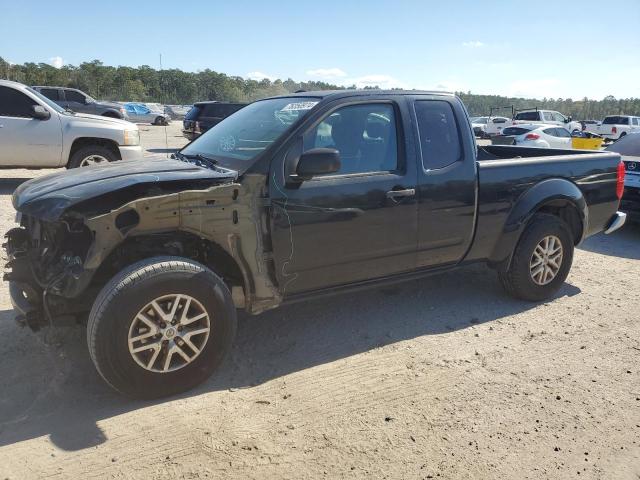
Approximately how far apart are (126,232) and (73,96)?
20.2 meters

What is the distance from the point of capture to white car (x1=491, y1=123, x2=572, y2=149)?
55.0 ft

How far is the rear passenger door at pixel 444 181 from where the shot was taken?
402 cm

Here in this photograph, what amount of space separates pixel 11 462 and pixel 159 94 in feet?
285

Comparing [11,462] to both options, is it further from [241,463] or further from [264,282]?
[264,282]

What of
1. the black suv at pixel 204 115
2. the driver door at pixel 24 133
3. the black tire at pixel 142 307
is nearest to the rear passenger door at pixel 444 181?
the black tire at pixel 142 307

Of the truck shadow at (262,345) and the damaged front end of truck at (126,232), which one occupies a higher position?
the damaged front end of truck at (126,232)

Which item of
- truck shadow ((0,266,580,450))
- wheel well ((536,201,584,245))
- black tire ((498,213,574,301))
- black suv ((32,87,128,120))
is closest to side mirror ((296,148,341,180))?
truck shadow ((0,266,580,450))

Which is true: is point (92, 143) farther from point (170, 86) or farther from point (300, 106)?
point (170, 86)

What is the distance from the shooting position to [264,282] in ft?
11.3

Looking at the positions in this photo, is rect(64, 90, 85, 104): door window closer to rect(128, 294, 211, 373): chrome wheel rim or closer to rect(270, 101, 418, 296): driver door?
rect(270, 101, 418, 296): driver door

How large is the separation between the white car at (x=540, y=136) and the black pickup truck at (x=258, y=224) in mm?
13229

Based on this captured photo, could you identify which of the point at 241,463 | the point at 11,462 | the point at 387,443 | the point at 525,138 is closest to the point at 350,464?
the point at 387,443

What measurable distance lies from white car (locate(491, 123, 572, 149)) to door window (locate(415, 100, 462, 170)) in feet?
44.7

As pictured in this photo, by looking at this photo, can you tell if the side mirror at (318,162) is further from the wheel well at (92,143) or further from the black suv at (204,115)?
the black suv at (204,115)
